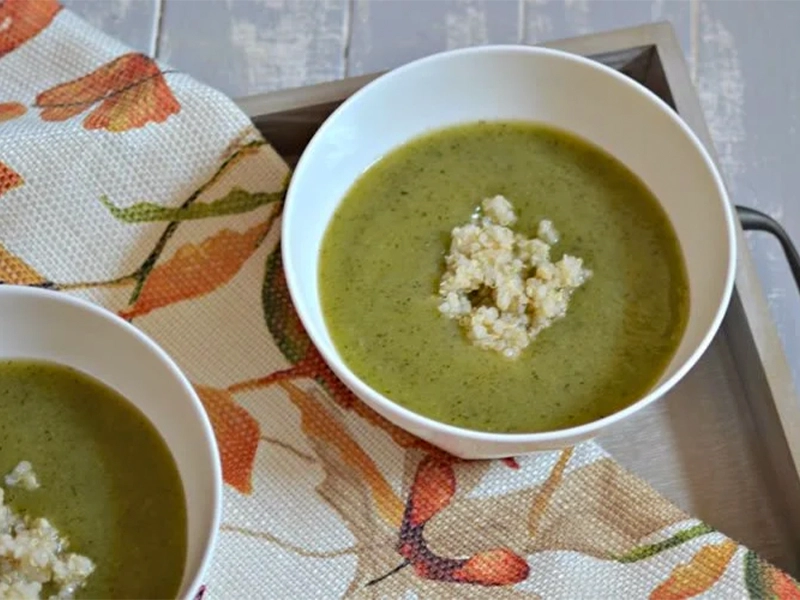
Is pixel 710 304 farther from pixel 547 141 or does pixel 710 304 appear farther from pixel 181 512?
pixel 181 512

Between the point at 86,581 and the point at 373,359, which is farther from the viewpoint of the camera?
the point at 373,359

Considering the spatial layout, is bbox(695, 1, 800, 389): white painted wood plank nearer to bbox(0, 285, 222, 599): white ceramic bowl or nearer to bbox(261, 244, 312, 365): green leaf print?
bbox(261, 244, 312, 365): green leaf print

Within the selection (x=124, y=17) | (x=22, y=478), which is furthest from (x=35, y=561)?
(x=124, y=17)

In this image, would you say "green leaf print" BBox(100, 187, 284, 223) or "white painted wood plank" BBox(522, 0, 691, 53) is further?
"white painted wood plank" BBox(522, 0, 691, 53)

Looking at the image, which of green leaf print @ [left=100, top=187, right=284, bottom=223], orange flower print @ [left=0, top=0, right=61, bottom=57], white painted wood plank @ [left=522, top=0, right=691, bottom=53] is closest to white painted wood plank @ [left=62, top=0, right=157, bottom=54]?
orange flower print @ [left=0, top=0, right=61, bottom=57]

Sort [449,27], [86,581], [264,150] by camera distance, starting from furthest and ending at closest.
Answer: [449,27] → [264,150] → [86,581]

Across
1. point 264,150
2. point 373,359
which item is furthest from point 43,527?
point 264,150
